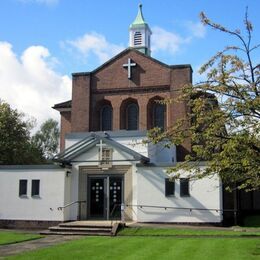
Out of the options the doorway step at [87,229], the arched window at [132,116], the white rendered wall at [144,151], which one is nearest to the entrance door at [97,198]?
the white rendered wall at [144,151]

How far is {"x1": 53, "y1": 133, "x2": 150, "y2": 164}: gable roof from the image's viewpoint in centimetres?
2819

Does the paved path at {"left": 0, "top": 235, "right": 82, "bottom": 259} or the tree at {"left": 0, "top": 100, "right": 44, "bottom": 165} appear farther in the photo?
the tree at {"left": 0, "top": 100, "right": 44, "bottom": 165}

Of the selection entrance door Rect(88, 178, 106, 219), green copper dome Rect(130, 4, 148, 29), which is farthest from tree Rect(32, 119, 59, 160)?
entrance door Rect(88, 178, 106, 219)

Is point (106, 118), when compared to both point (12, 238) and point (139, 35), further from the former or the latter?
point (12, 238)

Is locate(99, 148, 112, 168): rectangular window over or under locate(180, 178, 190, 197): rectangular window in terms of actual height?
over

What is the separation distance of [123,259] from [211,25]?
8.01 meters

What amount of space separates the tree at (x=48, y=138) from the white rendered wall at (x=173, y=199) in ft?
181

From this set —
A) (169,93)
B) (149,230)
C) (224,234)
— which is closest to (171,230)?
(149,230)

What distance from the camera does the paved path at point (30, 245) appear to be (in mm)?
17031

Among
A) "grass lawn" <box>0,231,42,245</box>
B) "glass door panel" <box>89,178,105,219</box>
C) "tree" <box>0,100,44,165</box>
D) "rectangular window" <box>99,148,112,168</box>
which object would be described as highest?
"tree" <box>0,100,44,165</box>

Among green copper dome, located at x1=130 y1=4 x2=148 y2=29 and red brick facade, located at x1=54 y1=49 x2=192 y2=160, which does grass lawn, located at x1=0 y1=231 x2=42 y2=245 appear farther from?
green copper dome, located at x1=130 y1=4 x2=148 y2=29

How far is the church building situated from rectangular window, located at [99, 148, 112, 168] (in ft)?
0.20

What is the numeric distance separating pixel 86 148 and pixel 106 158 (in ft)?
4.77

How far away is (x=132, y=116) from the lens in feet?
116
